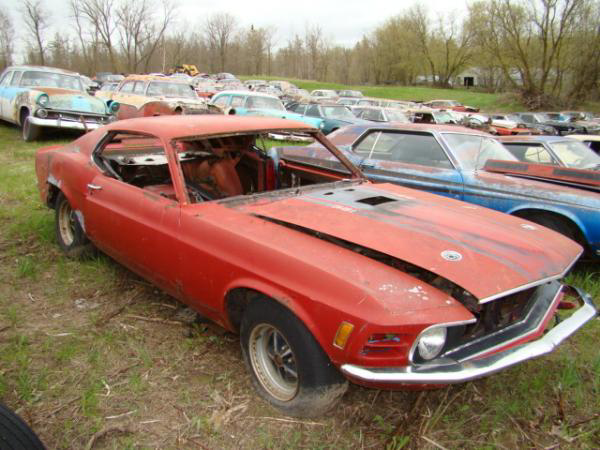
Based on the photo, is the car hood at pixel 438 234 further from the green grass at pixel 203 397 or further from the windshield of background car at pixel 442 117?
the windshield of background car at pixel 442 117

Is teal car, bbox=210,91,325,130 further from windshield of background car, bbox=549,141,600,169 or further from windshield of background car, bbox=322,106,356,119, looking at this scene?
windshield of background car, bbox=549,141,600,169

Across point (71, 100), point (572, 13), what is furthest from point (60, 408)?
point (572, 13)

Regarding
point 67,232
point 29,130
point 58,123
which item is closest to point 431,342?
point 67,232

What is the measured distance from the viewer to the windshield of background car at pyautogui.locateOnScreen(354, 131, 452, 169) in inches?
200

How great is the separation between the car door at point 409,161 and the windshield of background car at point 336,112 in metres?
7.45

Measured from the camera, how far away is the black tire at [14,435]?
1.57 metres

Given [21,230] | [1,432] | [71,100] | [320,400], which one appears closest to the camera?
[1,432]

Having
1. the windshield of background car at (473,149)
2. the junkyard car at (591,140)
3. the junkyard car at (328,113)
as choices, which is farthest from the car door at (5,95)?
the junkyard car at (591,140)

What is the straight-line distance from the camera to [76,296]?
3471 millimetres

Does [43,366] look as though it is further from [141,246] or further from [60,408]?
[141,246]

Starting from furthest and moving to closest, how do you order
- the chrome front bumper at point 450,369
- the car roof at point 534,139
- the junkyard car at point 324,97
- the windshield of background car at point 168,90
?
the junkyard car at point 324,97 < the windshield of background car at point 168,90 < the car roof at point 534,139 < the chrome front bumper at point 450,369

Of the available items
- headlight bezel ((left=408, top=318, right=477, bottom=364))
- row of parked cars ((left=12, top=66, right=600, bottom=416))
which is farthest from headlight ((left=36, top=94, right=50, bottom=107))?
headlight bezel ((left=408, top=318, right=477, bottom=364))

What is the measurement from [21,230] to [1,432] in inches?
145

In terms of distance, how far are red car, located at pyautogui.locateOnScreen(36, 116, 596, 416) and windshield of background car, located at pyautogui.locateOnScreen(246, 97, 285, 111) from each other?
29.6 ft
